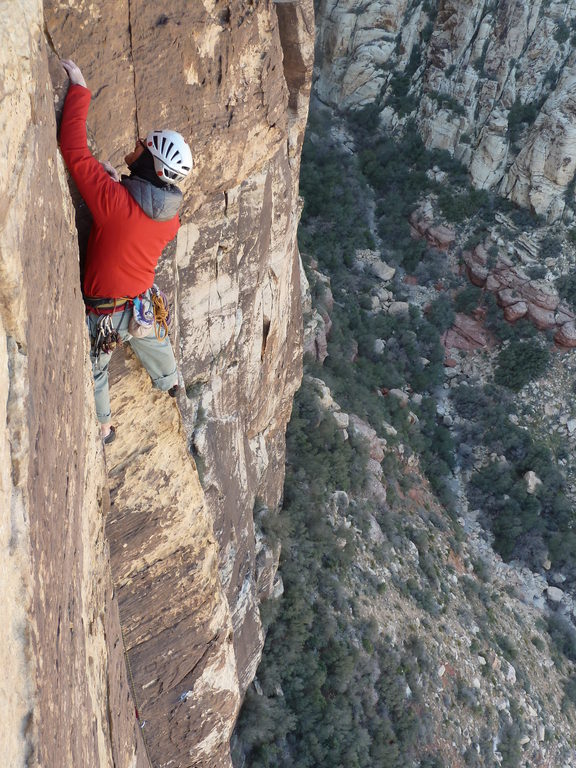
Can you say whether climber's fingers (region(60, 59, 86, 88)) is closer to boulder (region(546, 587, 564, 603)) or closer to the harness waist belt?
the harness waist belt

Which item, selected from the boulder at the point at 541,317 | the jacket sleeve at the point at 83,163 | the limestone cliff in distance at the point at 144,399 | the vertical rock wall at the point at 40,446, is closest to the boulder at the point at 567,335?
the boulder at the point at 541,317

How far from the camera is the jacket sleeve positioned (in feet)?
12.5

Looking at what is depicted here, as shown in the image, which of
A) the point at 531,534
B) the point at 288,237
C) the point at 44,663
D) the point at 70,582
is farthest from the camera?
the point at 531,534

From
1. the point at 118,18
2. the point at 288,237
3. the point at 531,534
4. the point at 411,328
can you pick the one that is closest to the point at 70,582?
the point at 118,18

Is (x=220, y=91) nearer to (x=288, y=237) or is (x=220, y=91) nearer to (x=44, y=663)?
(x=288, y=237)

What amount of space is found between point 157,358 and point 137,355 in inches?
6.8

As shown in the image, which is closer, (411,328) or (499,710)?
(499,710)

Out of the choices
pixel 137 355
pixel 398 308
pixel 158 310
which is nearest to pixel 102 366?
pixel 137 355

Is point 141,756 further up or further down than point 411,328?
further up

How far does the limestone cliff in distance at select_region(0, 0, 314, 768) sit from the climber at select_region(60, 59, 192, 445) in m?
0.21

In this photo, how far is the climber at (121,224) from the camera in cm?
392

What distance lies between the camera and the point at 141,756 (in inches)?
237

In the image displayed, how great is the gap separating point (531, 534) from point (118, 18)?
853 inches

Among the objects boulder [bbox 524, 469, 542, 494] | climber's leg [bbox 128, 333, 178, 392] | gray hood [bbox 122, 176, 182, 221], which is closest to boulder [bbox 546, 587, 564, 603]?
boulder [bbox 524, 469, 542, 494]
